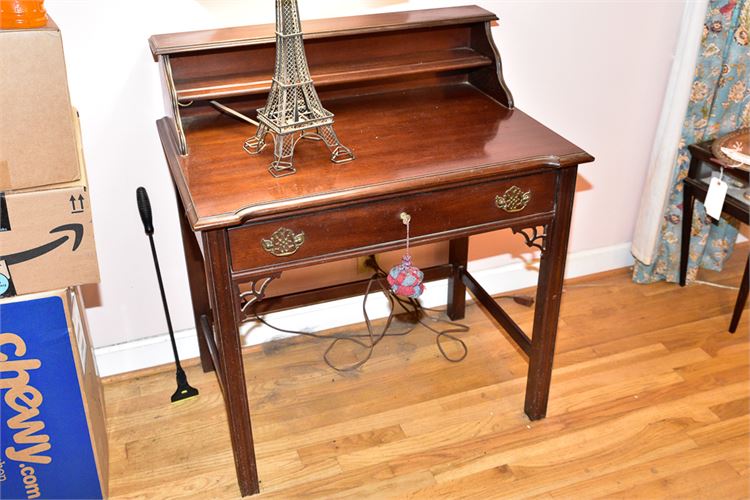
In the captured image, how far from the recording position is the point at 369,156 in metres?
1.60

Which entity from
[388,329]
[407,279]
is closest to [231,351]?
[407,279]

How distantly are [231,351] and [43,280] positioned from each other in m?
0.40

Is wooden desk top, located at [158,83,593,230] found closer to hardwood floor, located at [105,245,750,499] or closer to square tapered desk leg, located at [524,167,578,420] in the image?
square tapered desk leg, located at [524,167,578,420]

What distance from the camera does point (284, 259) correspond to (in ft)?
4.99

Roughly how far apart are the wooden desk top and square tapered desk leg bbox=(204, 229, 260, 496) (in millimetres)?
104

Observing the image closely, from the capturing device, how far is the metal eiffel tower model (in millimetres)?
1530

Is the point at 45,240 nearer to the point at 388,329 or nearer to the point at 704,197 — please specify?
the point at 388,329

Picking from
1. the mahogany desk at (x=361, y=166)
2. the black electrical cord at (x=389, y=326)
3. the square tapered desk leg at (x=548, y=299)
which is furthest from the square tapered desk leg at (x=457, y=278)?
the square tapered desk leg at (x=548, y=299)

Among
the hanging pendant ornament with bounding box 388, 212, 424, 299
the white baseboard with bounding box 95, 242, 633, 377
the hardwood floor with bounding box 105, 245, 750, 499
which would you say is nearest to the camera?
the hanging pendant ornament with bounding box 388, 212, 424, 299

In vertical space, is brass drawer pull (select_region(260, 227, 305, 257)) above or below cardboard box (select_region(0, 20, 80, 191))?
below

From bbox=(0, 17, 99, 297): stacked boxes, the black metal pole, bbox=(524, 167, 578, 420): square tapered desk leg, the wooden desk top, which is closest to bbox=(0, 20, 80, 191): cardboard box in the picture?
bbox=(0, 17, 99, 297): stacked boxes

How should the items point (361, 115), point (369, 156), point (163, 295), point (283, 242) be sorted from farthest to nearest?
1. point (163, 295)
2. point (361, 115)
3. point (369, 156)
4. point (283, 242)

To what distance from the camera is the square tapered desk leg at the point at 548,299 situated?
1.68m

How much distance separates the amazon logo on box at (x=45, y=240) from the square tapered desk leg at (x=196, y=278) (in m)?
0.43
